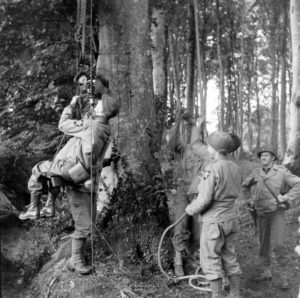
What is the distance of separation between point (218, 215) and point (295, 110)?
4.92m

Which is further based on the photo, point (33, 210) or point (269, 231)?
point (269, 231)

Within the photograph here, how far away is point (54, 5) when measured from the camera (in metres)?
6.11

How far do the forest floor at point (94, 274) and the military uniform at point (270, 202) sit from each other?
52 centimetres

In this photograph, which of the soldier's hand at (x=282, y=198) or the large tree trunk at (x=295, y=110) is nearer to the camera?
the soldier's hand at (x=282, y=198)

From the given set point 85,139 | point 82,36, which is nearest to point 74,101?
point 85,139

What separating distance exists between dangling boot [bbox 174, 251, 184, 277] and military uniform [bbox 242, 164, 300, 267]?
4.18 feet

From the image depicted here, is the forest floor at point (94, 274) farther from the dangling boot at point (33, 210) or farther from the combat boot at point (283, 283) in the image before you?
the dangling boot at point (33, 210)

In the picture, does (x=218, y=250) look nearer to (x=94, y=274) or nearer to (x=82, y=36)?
(x=94, y=274)

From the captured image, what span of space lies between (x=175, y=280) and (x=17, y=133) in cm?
318

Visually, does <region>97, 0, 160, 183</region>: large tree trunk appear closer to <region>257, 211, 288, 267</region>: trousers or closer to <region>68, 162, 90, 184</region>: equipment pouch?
<region>68, 162, 90, 184</region>: equipment pouch

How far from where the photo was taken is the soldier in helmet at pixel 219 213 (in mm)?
4328

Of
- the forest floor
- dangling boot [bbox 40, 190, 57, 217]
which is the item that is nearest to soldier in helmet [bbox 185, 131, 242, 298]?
the forest floor

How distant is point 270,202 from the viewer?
5566 mm

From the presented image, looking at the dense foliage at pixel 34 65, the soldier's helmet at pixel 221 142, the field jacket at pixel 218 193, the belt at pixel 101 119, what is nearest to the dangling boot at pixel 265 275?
the field jacket at pixel 218 193
